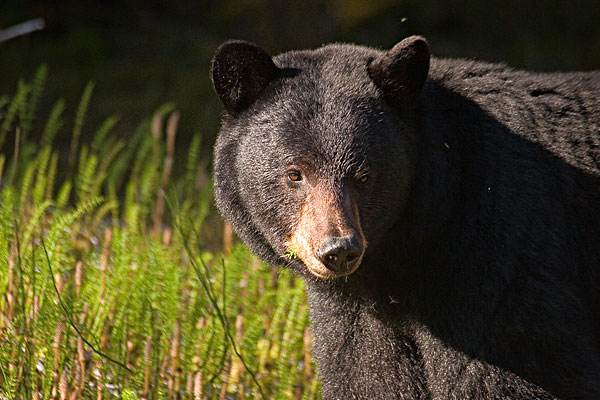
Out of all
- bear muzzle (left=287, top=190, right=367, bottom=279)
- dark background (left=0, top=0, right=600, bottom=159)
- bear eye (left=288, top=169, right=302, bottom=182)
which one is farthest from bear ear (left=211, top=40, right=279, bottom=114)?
dark background (left=0, top=0, right=600, bottom=159)

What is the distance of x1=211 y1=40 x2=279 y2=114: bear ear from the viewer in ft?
12.7

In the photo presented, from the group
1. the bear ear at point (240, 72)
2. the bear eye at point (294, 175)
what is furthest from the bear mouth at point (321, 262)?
the bear ear at point (240, 72)

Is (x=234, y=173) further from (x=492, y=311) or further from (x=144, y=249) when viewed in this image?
(x=144, y=249)

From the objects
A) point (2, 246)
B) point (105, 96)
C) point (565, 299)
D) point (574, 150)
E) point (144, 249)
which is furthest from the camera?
point (105, 96)

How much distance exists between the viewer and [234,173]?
400cm

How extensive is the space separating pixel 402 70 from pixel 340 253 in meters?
0.74

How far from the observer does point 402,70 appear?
3.83 m

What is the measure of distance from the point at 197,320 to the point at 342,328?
0.86m

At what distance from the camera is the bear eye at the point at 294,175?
3.78m

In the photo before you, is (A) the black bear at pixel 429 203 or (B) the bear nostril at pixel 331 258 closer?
(B) the bear nostril at pixel 331 258

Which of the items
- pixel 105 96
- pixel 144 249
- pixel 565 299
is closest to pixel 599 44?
pixel 105 96

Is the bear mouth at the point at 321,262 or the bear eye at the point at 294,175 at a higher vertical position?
the bear eye at the point at 294,175

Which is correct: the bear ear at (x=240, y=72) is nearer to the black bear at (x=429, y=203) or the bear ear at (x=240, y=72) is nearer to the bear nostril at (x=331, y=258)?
the black bear at (x=429, y=203)

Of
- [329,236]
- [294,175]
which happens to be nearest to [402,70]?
[294,175]
